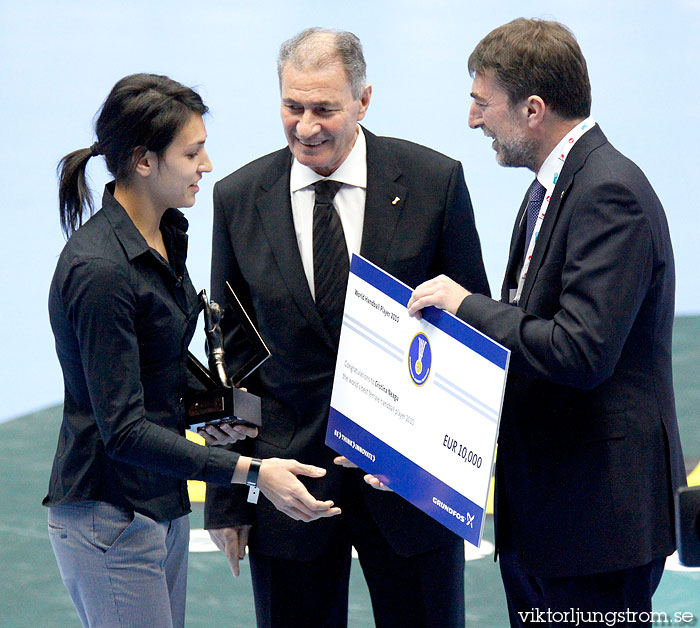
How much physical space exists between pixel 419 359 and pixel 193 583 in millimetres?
2254

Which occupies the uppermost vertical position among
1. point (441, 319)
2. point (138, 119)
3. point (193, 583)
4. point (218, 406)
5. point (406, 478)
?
point (138, 119)

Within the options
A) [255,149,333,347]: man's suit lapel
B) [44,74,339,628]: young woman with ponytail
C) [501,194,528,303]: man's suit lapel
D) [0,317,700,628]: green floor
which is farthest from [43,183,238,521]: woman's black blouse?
[0,317,700,628]: green floor

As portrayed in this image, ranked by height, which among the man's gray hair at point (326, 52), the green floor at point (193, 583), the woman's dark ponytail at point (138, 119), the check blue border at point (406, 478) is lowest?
the green floor at point (193, 583)

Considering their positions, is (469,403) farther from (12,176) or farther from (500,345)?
(12,176)

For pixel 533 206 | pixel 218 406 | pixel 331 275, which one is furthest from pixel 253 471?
pixel 533 206

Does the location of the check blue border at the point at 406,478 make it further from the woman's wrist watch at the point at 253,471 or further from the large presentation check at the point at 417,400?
the woman's wrist watch at the point at 253,471

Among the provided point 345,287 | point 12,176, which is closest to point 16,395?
point 12,176

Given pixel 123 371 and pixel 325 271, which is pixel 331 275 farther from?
pixel 123 371

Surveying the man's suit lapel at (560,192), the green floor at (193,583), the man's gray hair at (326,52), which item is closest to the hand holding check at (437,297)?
the man's suit lapel at (560,192)

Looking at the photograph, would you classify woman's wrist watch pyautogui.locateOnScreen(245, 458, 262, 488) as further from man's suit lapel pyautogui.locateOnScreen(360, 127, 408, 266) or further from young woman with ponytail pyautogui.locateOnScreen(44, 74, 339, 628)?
man's suit lapel pyautogui.locateOnScreen(360, 127, 408, 266)

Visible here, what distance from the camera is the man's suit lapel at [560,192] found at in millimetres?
2600

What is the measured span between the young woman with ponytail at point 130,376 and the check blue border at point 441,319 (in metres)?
0.44

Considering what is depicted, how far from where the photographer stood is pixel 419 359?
262 centimetres

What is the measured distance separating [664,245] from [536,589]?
0.93m
